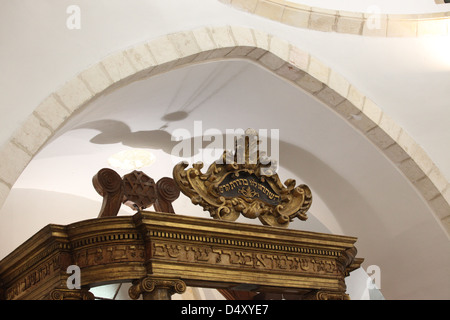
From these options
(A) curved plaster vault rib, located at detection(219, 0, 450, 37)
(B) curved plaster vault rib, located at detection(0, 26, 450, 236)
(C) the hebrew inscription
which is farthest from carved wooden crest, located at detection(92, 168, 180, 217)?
(A) curved plaster vault rib, located at detection(219, 0, 450, 37)

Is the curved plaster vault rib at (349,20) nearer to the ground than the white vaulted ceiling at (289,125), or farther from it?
farther from it

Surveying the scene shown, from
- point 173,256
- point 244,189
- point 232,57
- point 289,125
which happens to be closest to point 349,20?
point 289,125

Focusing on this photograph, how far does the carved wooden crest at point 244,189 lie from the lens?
15.8 feet

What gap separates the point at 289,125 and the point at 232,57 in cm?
97

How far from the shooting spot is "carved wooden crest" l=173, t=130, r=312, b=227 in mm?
4820

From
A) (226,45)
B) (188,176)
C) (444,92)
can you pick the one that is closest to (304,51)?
(226,45)

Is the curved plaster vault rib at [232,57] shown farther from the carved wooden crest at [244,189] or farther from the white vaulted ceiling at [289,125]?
the carved wooden crest at [244,189]

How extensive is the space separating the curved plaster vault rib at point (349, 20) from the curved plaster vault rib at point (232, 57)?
0.74ft

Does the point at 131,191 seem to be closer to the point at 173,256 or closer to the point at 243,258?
the point at 173,256

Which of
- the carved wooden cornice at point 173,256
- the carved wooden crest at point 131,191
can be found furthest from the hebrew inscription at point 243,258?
the carved wooden crest at point 131,191

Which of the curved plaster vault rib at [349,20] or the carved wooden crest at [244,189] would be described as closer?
the carved wooden crest at [244,189]

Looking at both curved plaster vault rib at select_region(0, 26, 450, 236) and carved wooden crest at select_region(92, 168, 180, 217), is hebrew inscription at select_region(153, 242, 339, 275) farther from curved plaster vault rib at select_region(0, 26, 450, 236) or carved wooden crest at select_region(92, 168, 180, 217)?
curved plaster vault rib at select_region(0, 26, 450, 236)
